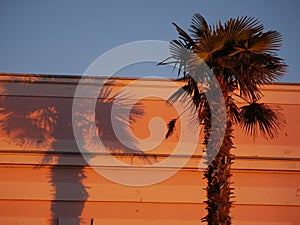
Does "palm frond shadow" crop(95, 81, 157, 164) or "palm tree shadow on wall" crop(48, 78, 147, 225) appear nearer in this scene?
"palm tree shadow on wall" crop(48, 78, 147, 225)

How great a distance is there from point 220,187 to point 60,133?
6.35 metres

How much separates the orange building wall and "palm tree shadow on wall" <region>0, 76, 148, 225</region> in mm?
29

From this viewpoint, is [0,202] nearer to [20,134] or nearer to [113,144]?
[20,134]

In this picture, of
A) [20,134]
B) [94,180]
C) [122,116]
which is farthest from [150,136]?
[20,134]

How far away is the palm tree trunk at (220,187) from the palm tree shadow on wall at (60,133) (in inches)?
185

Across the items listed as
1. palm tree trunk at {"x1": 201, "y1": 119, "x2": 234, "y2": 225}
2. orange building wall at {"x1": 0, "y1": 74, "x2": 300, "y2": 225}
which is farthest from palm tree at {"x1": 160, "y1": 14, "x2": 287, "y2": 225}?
orange building wall at {"x1": 0, "y1": 74, "x2": 300, "y2": 225}

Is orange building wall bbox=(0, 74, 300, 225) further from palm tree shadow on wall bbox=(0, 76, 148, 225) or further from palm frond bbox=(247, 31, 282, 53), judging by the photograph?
palm frond bbox=(247, 31, 282, 53)

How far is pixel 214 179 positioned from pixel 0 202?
711cm

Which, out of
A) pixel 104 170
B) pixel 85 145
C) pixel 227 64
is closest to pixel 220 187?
pixel 227 64

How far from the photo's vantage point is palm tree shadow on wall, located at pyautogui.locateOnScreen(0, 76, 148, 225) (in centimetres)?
1581

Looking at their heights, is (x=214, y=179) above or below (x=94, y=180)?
below

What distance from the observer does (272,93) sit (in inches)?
674

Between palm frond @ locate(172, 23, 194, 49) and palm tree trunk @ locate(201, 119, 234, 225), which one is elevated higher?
palm frond @ locate(172, 23, 194, 49)

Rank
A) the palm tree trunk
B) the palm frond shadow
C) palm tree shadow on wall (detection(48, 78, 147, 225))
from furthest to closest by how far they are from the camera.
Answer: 1. the palm frond shadow
2. palm tree shadow on wall (detection(48, 78, 147, 225))
3. the palm tree trunk
